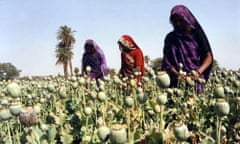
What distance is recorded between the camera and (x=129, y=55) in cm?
552

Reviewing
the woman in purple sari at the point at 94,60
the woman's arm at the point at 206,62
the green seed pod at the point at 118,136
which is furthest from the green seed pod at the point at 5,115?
the woman in purple sari at the point at 94,60

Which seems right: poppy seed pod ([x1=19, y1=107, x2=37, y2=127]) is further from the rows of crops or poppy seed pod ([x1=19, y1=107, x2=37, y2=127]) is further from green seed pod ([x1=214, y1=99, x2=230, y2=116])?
green seed pod ([x1=214, y1=99, x2=230, y2=116])

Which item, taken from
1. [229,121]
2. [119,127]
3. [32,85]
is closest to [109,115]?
[229,121]

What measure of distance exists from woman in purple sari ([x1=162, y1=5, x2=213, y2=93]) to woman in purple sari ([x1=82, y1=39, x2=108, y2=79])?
9.03 feet

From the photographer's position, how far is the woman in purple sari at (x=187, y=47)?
3.56 meters

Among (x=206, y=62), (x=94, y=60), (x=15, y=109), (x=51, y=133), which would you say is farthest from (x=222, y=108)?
(x=94, y=60)

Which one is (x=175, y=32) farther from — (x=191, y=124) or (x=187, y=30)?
(x=191, y=124)

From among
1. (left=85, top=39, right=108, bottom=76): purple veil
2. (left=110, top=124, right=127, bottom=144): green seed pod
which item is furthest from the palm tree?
(left=110, top=124, right=127, bottom=144): green seed pod

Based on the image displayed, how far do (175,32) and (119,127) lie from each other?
2715 millimetres

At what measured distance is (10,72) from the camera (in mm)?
43969

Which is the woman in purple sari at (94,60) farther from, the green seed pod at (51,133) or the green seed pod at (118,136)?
the green seed pod at (118,136)

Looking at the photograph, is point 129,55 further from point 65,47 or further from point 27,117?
point 65,47

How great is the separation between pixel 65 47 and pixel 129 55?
2761 cm

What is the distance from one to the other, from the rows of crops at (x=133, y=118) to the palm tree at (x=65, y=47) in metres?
28.4
